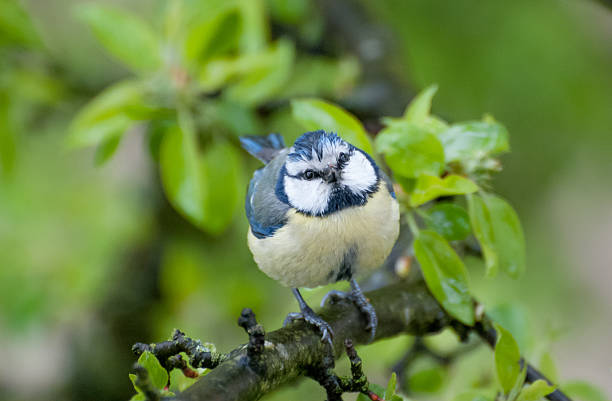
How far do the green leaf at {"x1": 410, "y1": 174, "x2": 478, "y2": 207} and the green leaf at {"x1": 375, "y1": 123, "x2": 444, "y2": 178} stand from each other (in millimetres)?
19

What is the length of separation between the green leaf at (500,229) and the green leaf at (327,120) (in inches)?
8.8

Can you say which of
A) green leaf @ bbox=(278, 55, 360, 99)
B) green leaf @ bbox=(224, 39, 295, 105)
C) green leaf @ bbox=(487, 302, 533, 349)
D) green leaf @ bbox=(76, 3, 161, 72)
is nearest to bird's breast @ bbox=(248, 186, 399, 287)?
green leaf @ bbox=(487, 302, 533, 349)

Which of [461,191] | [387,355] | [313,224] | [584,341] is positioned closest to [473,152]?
[461,191]

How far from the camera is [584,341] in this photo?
2764mm

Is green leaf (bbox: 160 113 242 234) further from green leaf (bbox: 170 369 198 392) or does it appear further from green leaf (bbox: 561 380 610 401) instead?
green leaf (bbox: 561 380 610 401)

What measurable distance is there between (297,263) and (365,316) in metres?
0.17

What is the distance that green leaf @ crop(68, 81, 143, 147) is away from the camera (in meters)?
1.39

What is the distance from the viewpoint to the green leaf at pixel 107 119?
139 cm

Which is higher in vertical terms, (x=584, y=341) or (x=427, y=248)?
(x=427, y=248)

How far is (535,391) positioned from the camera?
2.97ft

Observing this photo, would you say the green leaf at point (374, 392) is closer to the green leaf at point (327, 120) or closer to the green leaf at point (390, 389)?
the green leaf at point (390, 389)

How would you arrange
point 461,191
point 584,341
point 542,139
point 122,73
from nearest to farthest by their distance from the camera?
point 461,191
point 122,73
point 542,139
point 584,341

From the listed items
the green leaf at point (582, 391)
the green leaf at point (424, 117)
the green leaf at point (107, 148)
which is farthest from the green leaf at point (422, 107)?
the green leaf at point (107, 148)

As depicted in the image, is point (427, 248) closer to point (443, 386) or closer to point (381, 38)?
point (443, 386)
